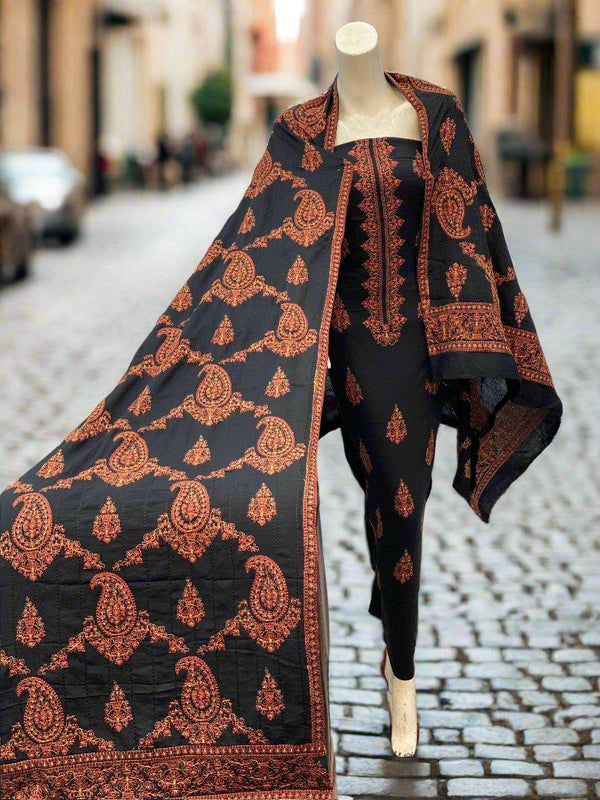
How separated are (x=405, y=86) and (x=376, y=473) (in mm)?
1005

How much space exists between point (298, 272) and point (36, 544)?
3.01 feet

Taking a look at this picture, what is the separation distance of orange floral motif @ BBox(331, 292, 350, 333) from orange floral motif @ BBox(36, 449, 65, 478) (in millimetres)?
762

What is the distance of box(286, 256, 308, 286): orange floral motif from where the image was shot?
3.27 m

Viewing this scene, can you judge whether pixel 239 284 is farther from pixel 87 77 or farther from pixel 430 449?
pixel 87 77

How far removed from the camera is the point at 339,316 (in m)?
3.36

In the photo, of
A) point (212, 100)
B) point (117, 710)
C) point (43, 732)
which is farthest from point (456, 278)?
point (212, 100)

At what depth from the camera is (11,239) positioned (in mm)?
14438

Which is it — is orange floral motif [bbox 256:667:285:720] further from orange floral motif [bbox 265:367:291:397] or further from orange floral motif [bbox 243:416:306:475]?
orange floral motif [bbox 265:367:291:397]

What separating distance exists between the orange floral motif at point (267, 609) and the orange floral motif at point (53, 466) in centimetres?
52

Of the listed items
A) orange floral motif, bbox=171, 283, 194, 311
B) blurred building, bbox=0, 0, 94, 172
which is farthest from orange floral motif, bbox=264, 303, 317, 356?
blurred building, bbox=0, 0, 94, 172

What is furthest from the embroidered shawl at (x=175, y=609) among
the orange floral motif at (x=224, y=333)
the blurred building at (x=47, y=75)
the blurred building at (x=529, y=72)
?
the blurred building at (x=47, y=75)

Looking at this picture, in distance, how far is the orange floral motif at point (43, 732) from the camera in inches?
117

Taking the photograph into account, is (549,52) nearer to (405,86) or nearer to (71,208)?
(71,208)

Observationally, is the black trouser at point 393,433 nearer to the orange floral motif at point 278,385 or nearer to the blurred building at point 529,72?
the orange floral motif at point 278,385
